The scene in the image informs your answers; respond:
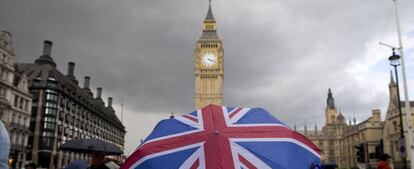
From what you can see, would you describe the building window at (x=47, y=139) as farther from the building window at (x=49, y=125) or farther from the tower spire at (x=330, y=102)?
the tower spire at (x=330, y=102)

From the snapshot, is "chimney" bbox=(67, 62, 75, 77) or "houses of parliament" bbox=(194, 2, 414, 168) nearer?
"houses of parliament" bbox=(194, 2, 414, 168)

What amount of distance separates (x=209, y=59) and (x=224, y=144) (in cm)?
12038

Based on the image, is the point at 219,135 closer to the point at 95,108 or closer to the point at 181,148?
the point at 181,148

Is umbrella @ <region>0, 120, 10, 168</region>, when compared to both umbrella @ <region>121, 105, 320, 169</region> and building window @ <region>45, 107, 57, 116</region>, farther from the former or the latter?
building window @ <region>45, 107, 57, 116</region>

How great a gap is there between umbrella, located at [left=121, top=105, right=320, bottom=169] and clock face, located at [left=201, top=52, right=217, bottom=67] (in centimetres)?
11930

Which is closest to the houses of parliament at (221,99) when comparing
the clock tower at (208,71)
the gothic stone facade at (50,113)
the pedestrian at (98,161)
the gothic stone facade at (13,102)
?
the clock tower at (208,71)

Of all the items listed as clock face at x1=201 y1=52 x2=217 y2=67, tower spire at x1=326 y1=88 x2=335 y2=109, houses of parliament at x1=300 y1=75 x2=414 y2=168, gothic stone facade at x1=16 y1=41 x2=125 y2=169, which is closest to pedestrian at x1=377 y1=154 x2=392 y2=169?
houses of parliament at x1=300 y1=75 x2=414 y2=168

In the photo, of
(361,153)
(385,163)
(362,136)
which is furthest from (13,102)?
(362,136)

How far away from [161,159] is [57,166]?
75.5 metres

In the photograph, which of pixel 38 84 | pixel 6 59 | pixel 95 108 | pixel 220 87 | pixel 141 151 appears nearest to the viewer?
pixel 141 151

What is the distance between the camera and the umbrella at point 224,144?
390 centimetres

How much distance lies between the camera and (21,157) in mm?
59844

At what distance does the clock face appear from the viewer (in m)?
124

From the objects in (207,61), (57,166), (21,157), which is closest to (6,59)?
(21,157)
